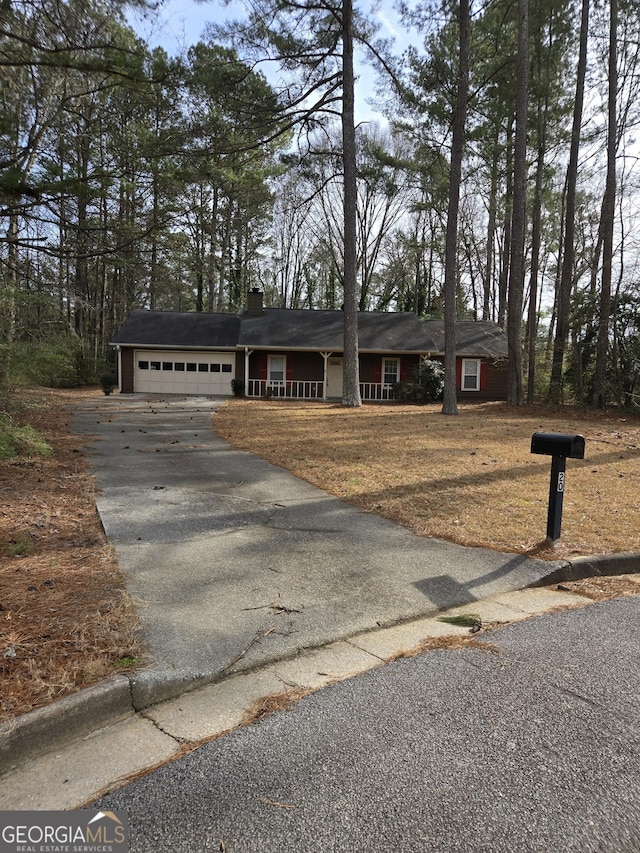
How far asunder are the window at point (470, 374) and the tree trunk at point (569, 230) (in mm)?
6221

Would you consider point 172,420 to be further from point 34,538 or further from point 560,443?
point 560,443

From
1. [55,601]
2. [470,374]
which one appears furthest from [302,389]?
[55,601]

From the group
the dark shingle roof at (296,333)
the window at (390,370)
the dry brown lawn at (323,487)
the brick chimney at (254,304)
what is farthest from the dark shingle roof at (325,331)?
the dry brown lawn at (323,487)

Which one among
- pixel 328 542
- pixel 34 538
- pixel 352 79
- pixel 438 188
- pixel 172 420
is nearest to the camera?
pixel 34 538

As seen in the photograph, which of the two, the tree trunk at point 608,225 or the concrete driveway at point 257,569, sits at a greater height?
the tree trunk at point 608,225

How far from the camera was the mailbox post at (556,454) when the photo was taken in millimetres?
4426

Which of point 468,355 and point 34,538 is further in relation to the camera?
point 468,355

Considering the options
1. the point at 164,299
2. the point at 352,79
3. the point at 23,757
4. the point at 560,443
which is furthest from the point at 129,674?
the point at 164,299

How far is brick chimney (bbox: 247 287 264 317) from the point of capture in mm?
26219

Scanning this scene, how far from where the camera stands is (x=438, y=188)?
24.6m

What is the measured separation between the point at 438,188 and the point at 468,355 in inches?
317

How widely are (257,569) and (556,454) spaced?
8.93ft

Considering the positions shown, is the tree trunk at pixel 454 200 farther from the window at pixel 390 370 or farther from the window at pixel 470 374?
the window at pixel 470 374

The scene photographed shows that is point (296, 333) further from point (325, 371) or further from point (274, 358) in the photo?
point (325, 371)
